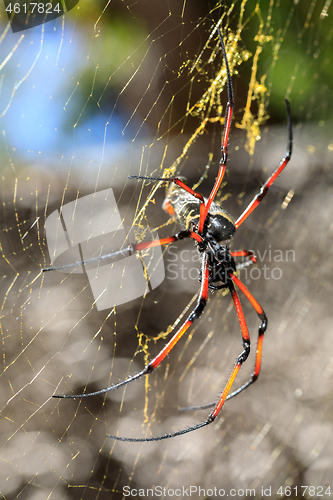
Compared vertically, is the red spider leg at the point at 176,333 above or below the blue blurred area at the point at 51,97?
below

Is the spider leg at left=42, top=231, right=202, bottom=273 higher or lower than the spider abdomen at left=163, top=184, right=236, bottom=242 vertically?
lower

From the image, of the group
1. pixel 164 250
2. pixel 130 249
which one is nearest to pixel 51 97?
pixel 130 249

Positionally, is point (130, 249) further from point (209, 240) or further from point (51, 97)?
point (51, 97)

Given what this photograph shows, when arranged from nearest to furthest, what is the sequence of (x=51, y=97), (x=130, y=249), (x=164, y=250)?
(x=130, y=249)
(x=51, y=97)
(x=164, y=250)

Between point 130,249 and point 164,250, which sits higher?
point 130,249

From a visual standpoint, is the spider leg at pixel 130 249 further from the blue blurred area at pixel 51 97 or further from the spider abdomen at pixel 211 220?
the blue blurred area at pixel 51 97

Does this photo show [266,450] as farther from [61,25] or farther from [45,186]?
[61,25]

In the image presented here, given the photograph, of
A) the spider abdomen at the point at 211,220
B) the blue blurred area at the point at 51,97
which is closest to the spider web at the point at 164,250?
the blue blurred area at the point at 51,97

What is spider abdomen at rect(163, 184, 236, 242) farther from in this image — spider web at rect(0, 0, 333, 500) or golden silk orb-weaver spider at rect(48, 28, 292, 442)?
spider web at rect(0, 0, 333, 500)

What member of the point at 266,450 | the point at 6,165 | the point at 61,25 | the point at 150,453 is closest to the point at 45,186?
the point at 6,165

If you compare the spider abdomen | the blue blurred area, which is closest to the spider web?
the blue blurred area
